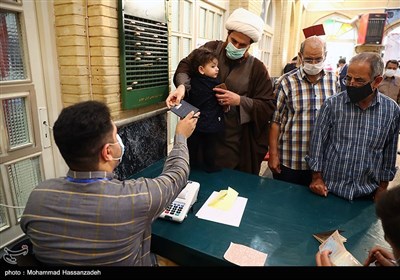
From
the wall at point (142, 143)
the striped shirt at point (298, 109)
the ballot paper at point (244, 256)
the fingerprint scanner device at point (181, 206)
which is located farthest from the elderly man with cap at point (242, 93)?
the ballot paper at point (244, 256)

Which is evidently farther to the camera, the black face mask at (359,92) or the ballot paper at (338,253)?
the black face mask at (359,92)

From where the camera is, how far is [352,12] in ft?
39.2

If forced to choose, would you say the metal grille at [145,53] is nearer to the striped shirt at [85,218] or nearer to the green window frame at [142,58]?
the green window frame at [142,58]

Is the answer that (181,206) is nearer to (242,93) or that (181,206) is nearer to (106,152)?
(106,152)

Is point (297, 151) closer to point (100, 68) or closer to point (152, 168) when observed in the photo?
point (152, 168)

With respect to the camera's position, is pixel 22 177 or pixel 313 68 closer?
pixel 22 177

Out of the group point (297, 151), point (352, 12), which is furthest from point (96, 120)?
point (352, 12)

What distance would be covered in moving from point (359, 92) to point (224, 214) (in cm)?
99

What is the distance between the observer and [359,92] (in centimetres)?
149

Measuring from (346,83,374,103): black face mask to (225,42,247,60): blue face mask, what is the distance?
757 mm

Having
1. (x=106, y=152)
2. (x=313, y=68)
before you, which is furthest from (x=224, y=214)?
(x=313, y=68)

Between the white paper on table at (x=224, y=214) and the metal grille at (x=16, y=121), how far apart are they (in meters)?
1.24

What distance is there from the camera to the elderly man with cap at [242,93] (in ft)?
6.28

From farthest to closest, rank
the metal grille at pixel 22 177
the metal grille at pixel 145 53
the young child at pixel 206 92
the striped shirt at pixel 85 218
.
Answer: the metal grille at pixel 145 53, the young child at pixel 206 92, the metal grille at pixel 22 177, the striped shirt at pixel 85 218
